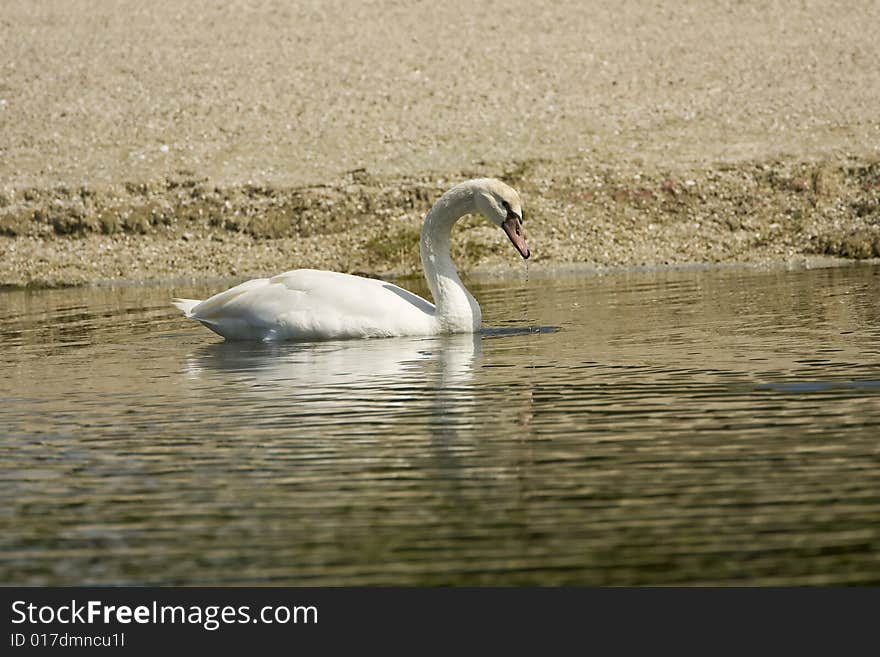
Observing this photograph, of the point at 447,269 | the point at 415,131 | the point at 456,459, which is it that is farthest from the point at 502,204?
the point at 415,131

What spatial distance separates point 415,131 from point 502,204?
607 inches

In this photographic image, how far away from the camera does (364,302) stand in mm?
10383

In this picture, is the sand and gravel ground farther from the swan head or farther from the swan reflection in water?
the swan reflection in water

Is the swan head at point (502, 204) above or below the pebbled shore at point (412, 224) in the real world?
below

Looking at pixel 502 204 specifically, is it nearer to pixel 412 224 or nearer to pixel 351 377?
pixel 351 377

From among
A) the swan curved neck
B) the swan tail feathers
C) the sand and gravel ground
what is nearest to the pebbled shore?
the sand and gravel ground

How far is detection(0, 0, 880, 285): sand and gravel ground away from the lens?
20516 millimetres

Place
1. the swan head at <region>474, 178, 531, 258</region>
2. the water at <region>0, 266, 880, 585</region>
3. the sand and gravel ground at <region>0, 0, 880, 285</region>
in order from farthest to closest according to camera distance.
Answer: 1. the sand and gravel ground at <region>0, 0, 880, 285</region>
2. the swan head at <region>474, 178, 531, 258</region>
3. the water at <region>0, 266, 880, 585</region>

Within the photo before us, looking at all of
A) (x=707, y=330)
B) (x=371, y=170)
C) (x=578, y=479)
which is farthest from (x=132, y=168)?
(x=578, y=479)

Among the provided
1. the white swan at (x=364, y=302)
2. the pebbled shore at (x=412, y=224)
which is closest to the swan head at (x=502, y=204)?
the white swan at (x=364, y=302)

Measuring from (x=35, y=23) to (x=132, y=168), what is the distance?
1177 centimetres

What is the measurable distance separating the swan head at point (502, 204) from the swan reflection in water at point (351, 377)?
0.89 metres

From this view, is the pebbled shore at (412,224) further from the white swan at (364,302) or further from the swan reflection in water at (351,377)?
the swan reflection in water at (351,377)

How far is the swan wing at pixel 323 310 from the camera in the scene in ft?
34.0
